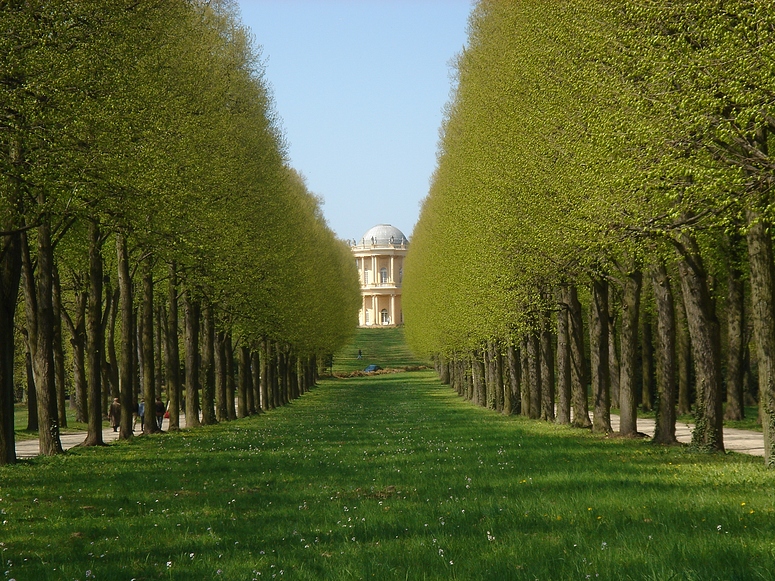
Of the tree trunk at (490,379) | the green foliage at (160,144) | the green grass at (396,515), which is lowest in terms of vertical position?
the tree trunk at (490,379)

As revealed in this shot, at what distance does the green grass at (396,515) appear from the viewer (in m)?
8.07

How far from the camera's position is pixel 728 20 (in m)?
14.3

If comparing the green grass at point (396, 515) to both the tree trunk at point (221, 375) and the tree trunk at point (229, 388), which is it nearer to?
the tree trunk at point (221, 375)

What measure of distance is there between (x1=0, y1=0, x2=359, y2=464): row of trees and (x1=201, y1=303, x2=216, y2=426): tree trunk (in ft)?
0.29

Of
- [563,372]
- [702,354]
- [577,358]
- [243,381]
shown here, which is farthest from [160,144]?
[243,381]

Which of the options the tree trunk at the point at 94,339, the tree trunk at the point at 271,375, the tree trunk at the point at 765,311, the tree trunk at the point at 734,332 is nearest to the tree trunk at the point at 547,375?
the tree trunk at the point at 734,332

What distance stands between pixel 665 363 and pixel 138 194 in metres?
12.3

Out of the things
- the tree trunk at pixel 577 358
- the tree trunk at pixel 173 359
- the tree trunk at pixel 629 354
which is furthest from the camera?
the tree trunk at pixel 173 359

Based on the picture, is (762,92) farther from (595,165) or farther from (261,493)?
(261,493)

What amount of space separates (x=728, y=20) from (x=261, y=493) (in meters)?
10.3

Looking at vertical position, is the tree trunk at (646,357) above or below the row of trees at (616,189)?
below

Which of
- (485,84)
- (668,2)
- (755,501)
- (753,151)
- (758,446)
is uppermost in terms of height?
(485,84)

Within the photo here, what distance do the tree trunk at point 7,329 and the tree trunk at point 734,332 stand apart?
925 inches

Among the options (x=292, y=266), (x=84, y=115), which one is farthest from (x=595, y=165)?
(x=292, y=266)
